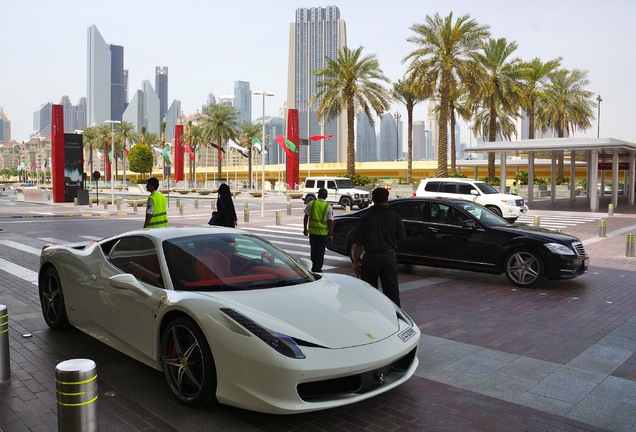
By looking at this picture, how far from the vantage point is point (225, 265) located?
5.09 m

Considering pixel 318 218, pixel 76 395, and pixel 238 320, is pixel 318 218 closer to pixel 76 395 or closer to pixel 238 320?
pixel 238 320

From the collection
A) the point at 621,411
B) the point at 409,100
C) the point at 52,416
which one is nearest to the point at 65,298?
the point at 52,416

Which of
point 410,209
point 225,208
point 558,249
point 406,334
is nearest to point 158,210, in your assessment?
point 225,208

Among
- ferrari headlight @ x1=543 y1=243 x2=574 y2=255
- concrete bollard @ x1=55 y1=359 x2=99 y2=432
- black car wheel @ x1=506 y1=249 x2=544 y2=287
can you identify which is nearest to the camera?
concrete bollard @ x1=55 y1=359 x2=99 y2=432

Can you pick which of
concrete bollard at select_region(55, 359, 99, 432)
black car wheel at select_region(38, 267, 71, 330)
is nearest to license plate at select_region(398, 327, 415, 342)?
concrete bollard at select_region(55, 359, 99, 432)

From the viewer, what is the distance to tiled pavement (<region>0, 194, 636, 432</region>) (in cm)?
418

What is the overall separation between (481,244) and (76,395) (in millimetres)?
8038

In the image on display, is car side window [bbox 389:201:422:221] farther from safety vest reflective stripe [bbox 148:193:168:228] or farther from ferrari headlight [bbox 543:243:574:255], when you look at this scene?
safety vest reflective stripe [bbox 148:193:168:228]

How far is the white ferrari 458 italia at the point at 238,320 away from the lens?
3893 millimetres

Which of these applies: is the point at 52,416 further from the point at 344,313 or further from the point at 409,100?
the point at 409,100

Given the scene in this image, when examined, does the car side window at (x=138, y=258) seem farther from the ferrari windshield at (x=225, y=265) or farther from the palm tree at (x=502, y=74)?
the palm tree at (x=502, y=74)

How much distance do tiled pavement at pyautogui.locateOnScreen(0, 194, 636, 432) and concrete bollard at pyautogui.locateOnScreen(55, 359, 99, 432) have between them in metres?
0.71

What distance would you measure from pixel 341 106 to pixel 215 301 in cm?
4072

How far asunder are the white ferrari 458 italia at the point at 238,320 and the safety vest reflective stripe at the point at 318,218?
4206 mm
